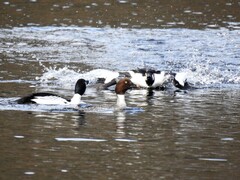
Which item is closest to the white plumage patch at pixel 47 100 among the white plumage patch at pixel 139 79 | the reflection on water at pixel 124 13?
the white plumage patch at pixel 139 79

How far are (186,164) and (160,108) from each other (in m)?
5.42

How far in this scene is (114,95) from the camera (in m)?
19.0

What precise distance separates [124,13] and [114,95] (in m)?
17.8

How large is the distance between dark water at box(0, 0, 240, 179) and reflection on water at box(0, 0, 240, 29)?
0.04 meters

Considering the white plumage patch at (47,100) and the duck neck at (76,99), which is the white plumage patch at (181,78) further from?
the white plumage patch at (47,100)

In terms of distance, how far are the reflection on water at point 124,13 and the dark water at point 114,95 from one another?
42 mm

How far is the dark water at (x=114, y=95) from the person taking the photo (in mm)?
11289

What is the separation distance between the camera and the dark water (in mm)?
11289

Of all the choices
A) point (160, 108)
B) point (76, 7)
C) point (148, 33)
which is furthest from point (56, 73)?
point (76, 7)

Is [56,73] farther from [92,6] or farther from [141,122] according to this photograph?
[92,6]

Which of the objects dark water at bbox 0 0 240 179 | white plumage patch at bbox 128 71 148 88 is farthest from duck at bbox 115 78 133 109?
white plumage patch at bbox 128 71 148 88

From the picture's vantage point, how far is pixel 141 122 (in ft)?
48.2

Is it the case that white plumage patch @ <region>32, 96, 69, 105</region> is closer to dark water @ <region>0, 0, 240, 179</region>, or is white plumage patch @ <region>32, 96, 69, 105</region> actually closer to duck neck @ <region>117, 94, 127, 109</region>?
dark water @ <region>0, 0, 240, 179</region>

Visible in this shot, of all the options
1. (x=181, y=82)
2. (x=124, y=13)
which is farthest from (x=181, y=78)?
(x=124, y=13)
